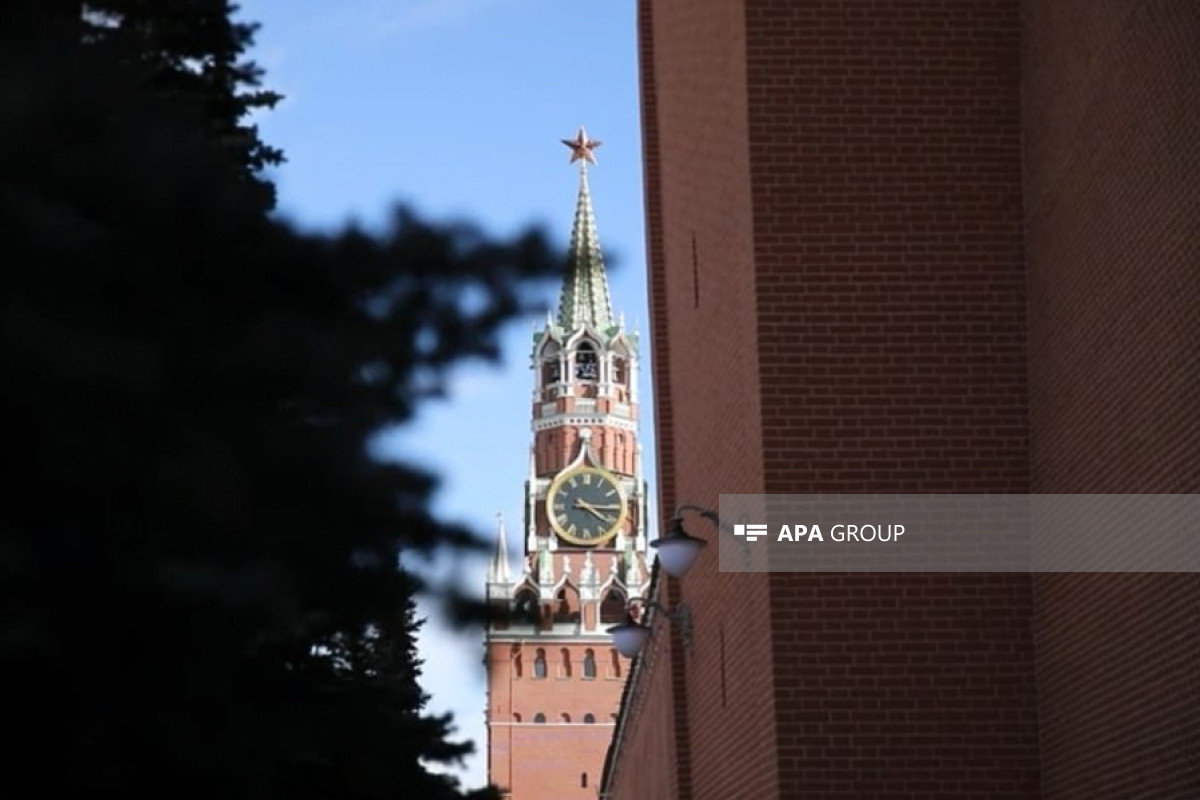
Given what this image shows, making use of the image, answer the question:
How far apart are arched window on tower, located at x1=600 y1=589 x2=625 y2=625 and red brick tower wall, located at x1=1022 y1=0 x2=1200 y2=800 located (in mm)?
89824

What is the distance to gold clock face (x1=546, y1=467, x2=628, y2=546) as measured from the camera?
4090 inches

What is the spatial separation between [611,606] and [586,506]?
4.60 m

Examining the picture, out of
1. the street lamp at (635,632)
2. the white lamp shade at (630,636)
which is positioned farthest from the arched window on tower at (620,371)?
the white lamp shade at (630,636)

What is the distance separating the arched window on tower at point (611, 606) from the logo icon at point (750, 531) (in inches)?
3491

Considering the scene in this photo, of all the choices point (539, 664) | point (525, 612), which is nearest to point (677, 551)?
point (525, 612)

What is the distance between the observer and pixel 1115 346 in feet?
38.1

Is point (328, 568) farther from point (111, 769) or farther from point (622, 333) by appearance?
point (622, 333)

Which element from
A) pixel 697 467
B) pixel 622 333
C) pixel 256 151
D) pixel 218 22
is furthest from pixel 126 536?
pixel 622 333

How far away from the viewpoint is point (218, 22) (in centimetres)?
633

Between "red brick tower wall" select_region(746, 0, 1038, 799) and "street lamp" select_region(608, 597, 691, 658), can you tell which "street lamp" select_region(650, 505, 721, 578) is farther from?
"street lamp" select_region(608, 597, 691, 658)

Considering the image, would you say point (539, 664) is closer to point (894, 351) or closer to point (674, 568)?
point (674, 568)

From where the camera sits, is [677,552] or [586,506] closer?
[677,552]

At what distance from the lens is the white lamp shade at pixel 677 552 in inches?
539

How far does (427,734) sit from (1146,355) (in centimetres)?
604
